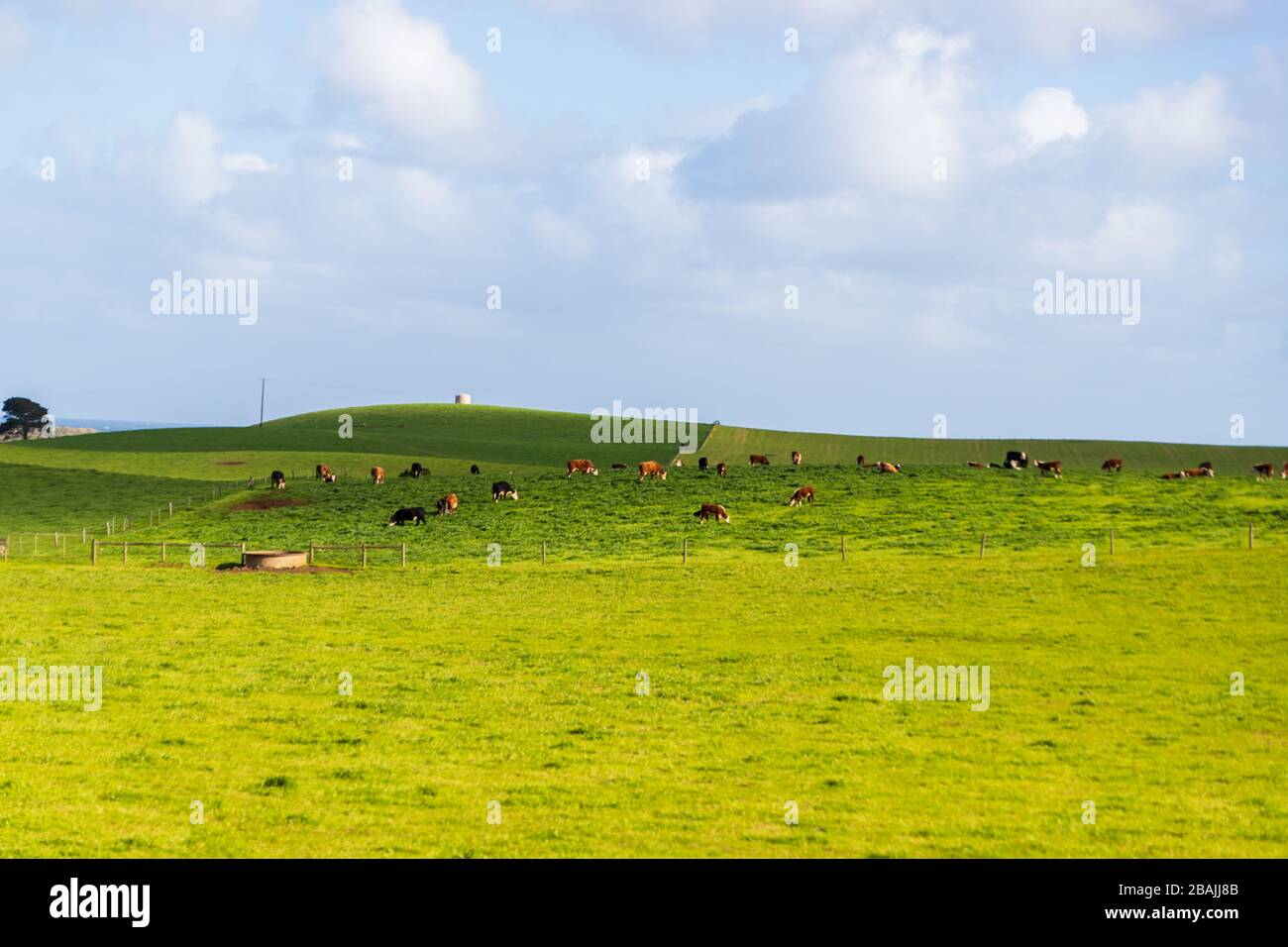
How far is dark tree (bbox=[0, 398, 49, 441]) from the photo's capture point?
17238 cm

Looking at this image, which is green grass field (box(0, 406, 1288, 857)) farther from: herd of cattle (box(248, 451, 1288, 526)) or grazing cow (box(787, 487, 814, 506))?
grazing cow (box(787, 487, 814, 506))

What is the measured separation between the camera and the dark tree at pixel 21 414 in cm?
17238

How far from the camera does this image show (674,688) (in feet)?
86.3

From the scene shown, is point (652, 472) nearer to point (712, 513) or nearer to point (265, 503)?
point (712, 513)

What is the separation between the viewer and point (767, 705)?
24672 millimetres

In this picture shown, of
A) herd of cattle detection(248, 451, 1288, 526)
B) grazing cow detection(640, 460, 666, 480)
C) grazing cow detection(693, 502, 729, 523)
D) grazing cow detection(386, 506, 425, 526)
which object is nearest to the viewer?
grazing cow detection(693, 502, 729, 523)

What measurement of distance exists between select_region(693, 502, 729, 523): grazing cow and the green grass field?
698mm

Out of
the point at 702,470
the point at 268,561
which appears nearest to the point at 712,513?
the point at 702,470

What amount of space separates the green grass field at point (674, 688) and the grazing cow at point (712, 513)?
2.29 ft

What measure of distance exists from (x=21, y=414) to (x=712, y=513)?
145 meters

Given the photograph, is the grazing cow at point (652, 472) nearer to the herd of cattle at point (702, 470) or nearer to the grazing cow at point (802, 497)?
the herd of cattle at point (702, 470)

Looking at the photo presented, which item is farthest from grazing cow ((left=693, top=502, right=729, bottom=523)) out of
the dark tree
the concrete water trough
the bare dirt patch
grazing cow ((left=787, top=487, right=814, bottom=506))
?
the dark tree

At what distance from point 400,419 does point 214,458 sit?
189 feet
